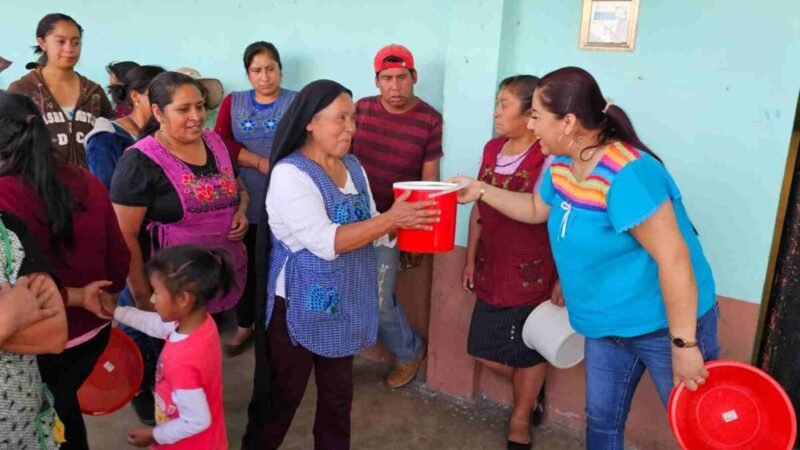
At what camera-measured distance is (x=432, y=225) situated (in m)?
2.19

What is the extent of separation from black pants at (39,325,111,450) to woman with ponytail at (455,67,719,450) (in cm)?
164

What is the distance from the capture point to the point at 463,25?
3025mm

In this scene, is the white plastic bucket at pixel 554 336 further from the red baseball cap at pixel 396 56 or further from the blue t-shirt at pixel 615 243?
the red baseball cap at pixel 396 56

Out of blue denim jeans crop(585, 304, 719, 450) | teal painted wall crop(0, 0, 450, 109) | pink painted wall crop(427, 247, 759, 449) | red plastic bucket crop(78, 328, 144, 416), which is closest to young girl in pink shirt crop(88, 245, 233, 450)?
red plastic bucket crop(78, 328, 144, 416)

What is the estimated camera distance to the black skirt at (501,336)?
2941 mm

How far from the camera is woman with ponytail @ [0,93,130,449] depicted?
69.4 inches

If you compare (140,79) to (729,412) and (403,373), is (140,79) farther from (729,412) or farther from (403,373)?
(729,412)

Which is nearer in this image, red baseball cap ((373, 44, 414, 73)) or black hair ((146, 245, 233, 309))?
black hair ((146, 245, 233, 309))

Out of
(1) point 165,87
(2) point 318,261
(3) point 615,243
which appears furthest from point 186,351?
(3) point 615,243

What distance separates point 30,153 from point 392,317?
2072mm

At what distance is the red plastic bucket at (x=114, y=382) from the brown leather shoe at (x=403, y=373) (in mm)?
1410

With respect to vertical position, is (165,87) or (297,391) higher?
(165,87)

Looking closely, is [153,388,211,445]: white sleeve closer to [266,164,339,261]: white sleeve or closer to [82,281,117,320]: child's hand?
[82,281,117,320]: child's hand

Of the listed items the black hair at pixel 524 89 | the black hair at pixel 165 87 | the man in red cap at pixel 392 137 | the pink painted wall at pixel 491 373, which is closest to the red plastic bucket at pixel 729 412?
the pink painted wall at pixel 491 373
